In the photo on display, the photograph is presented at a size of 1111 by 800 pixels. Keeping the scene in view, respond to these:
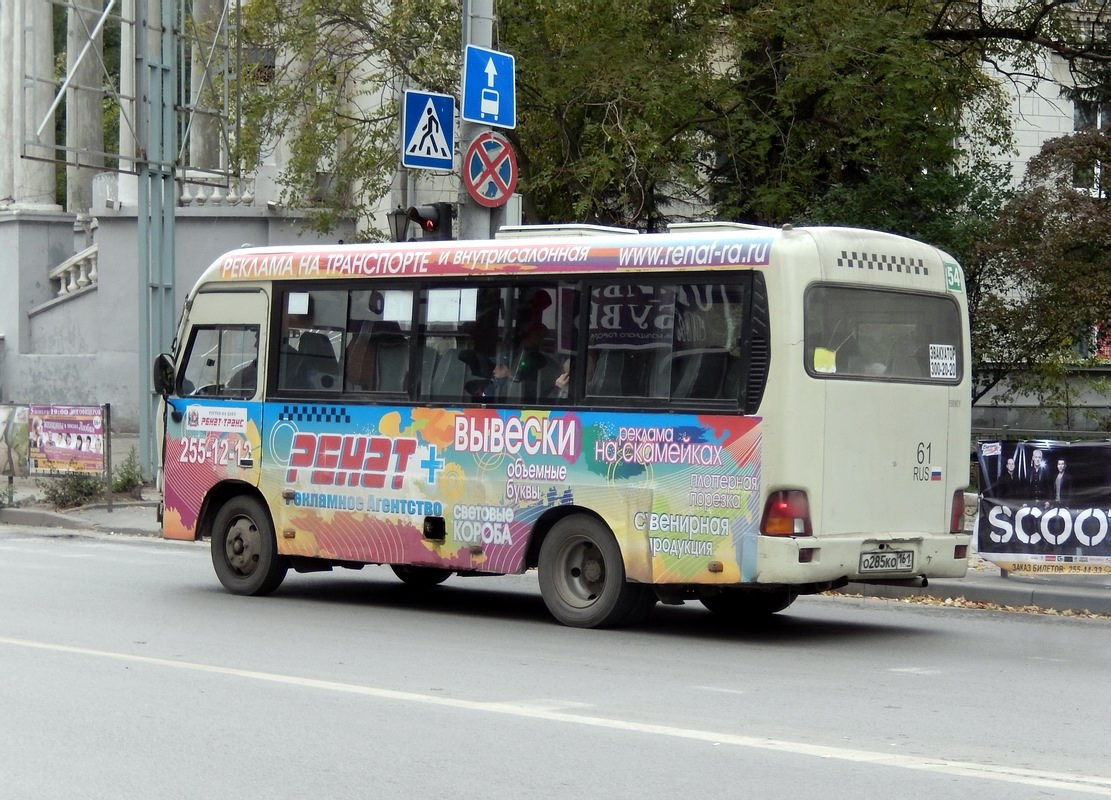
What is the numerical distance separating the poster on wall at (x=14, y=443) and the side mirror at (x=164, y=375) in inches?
355

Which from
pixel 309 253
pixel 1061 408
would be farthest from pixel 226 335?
pixel 1061 408

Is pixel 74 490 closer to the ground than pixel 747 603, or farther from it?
farther from it

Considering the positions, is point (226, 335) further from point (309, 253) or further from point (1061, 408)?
point (1061, 408)

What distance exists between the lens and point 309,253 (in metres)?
13.5

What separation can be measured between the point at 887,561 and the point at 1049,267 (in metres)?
12.4

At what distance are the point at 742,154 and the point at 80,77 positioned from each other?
51.7 ft

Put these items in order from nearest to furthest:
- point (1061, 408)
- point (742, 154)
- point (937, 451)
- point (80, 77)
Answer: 1. point (937, 451)
2. point (742, 154)
3. point (1061, 408)
4. point (80, 77)

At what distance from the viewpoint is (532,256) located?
1214 centimetres

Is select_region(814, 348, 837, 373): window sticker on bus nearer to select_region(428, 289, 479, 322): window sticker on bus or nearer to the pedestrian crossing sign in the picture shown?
select_region(428, 289, 479, 322): window sticker on bus

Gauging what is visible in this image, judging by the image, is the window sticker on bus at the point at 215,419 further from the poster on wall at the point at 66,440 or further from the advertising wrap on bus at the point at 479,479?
the poster on wall at the point at 66,440

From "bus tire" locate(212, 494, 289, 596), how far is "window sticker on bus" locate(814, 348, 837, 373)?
5.05m

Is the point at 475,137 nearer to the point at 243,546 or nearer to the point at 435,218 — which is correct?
the point at 435,218

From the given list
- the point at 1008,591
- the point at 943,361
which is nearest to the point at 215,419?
the point at 943,361

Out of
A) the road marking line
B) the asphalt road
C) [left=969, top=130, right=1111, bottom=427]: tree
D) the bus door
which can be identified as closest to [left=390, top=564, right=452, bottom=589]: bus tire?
the asphalt road
